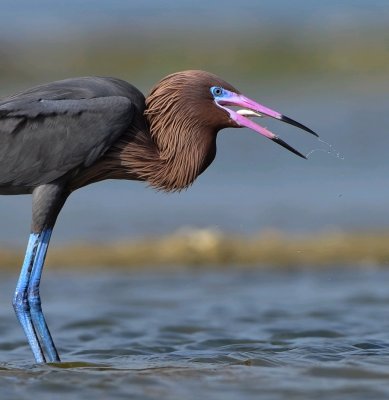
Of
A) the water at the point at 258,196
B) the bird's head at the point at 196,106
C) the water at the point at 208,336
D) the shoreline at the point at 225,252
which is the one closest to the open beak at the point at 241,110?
the bird's head at the point at 196,106

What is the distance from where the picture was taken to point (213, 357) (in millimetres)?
8242

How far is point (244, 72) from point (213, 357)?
63.6 feet

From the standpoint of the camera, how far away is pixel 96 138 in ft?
26.4

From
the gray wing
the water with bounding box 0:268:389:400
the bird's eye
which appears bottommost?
the water with bounding box 0:268:389:400

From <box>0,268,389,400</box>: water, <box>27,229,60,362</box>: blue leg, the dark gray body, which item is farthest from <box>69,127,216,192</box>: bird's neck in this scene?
<box>0,268,389,400</box>: water

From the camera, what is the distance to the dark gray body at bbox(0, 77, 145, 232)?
805 centimetres

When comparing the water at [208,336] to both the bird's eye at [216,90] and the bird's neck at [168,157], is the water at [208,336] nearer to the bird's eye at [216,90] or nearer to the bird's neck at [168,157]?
the bird's neck at [168,157]

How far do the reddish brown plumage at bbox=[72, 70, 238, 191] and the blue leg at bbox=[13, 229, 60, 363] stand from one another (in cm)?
49

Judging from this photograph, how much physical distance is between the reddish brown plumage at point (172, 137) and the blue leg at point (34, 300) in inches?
19.2

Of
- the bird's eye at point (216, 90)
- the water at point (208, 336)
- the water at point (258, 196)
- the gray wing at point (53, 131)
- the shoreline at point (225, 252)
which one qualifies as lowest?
the water at point (208, 336)

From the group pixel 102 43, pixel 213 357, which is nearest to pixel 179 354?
pixel 213 357

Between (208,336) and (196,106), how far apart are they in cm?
192

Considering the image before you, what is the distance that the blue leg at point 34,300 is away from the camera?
821 cm

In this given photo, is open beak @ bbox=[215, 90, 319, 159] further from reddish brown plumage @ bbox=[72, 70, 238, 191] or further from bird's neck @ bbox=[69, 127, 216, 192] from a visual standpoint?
bird's neck @ bbox=[69, 127, 216, 192]
